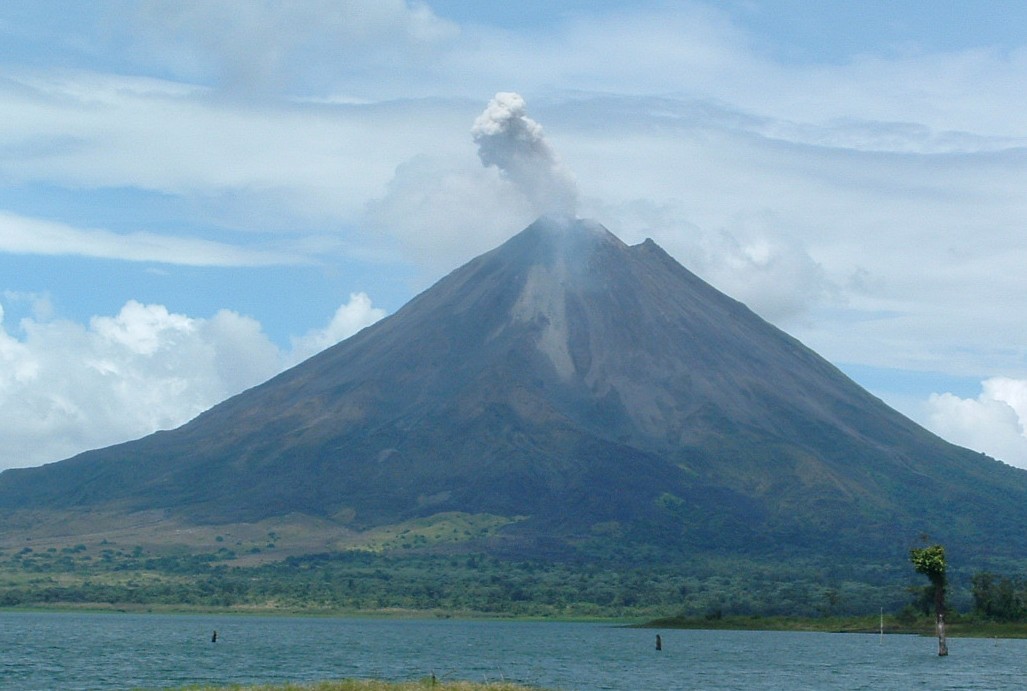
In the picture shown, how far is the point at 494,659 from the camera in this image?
423 ft

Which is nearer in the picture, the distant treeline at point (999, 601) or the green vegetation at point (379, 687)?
the green vegetation at point (379, 687)

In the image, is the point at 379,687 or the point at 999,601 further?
the point at 999,601

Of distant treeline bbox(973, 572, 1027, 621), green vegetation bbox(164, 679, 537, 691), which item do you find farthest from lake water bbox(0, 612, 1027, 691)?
green vegetation bbox(164, 679, 537, 691)

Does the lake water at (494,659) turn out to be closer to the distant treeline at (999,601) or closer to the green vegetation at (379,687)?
the distant treeline at (999,601)

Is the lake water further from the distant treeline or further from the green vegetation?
the green vegetation

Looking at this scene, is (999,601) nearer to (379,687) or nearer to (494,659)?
(494,659)

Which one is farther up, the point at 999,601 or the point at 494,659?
the point at 999,601

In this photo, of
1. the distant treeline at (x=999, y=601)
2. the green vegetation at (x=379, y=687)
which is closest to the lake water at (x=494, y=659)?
the distant treeline at (x=999, y=601)

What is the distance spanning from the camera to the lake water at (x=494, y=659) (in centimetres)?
10119

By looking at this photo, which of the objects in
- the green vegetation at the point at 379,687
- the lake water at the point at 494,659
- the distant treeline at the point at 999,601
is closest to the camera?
the green vegetation at the point at 379,687

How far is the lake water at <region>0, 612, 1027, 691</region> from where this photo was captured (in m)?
101

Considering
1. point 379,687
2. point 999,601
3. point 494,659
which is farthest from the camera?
point 999,601

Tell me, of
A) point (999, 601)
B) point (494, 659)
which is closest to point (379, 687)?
point (494, 659)

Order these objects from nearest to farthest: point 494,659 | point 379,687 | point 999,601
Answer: point 379,687 < point 494,659 < point 999,601
